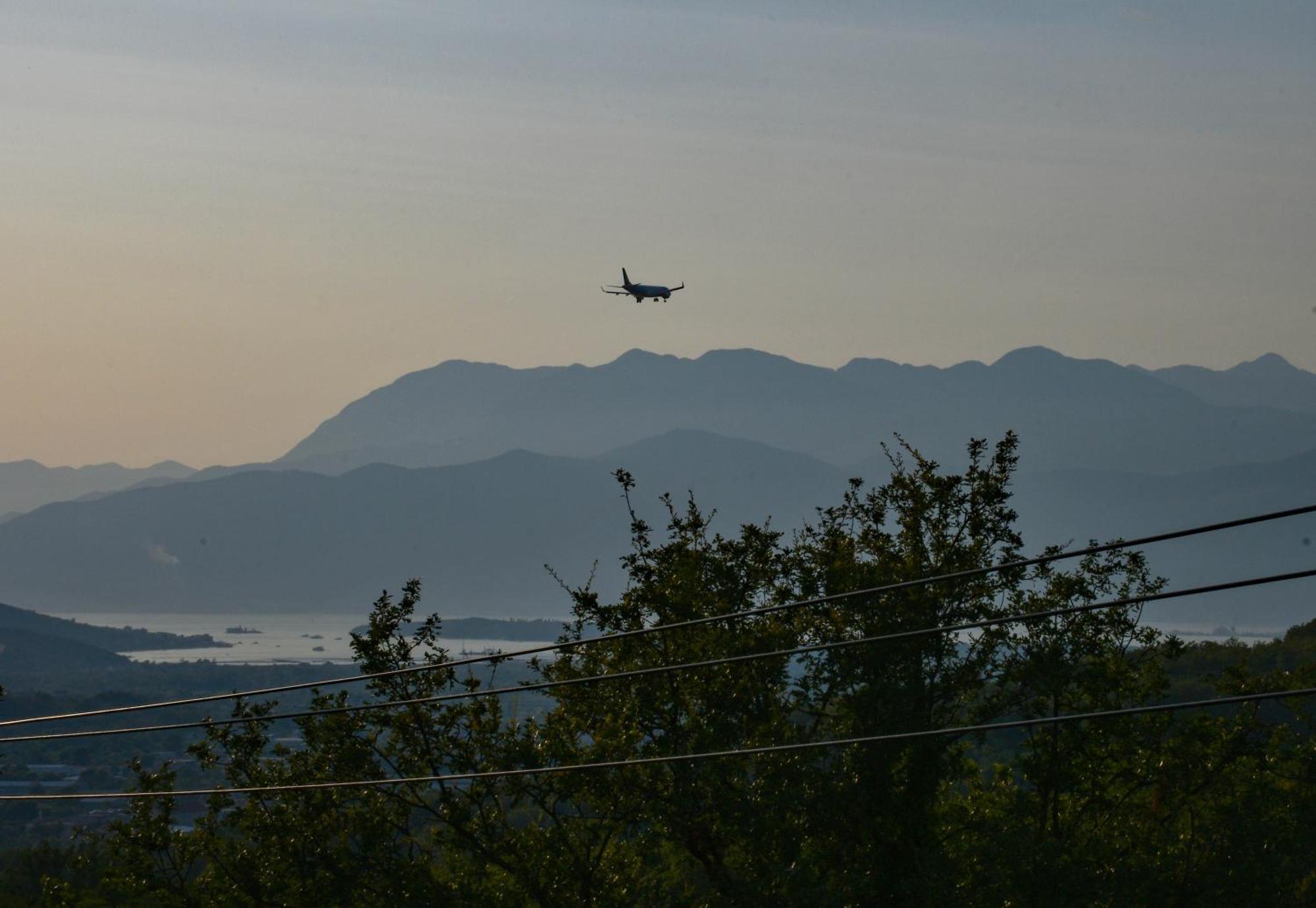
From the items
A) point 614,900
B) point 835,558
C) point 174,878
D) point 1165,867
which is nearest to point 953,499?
point 835,558

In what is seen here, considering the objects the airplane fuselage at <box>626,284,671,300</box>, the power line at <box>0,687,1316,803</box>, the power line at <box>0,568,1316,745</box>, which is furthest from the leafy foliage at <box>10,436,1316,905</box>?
the airplane fuselage at <box>626,284,671,300</box>

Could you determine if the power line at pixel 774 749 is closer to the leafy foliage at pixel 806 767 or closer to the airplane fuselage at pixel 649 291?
the leafy foliage at pixel 806 767

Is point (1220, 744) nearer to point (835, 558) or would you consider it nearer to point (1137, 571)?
point (1137, 571)

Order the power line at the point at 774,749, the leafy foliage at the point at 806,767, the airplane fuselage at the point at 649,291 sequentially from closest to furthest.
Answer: the power line at the point at 774,749 → the leafy foliage at the point at 806,767 → the airplane fuselage at the point at 649,291

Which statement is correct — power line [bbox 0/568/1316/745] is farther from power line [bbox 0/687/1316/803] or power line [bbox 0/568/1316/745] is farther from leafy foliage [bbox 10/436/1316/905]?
leafy foliage [bbox 10/436/1316/905]

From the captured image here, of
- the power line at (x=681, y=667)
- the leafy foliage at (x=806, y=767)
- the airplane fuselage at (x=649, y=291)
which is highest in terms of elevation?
the airplane fuselage at (x=649, y=291)

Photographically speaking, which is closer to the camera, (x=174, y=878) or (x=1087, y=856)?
(x=1087, y=856)

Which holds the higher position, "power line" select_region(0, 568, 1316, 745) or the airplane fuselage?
the airplane fuselage

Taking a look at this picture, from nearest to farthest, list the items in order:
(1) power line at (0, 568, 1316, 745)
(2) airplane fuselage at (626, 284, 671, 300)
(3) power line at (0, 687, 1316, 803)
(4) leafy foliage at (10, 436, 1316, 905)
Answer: (3) power line at (0, 687, 1316, 803), (1) power line at (0, 568, 1316, 745), (4) leafy foliage at (10, 436, 1316, 905), (2) airplane fuselage at (626, 284, 671, 300)

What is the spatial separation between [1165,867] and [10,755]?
429 feet

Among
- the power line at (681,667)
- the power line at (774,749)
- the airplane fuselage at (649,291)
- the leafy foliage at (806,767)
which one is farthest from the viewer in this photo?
the airplane fuselage at (649,291)

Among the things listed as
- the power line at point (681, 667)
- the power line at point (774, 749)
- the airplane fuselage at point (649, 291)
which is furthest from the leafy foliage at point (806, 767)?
the airplane fuselage at point (649, 291)

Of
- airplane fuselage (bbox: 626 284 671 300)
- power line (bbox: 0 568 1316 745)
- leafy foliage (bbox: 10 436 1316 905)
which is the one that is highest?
airplane fuselage (bbox: 626 284 671 300)

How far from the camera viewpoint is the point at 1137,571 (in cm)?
2491
